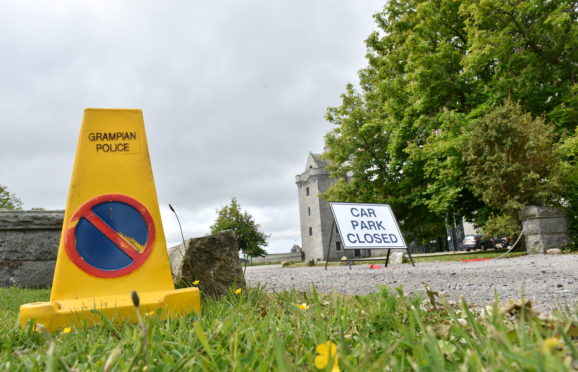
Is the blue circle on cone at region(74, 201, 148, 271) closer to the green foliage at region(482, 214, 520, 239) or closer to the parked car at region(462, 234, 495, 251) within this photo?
the green foliage at region(482, 214, 520, 239)

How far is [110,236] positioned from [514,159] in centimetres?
1099

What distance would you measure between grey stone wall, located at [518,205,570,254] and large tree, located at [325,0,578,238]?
2.00 meters

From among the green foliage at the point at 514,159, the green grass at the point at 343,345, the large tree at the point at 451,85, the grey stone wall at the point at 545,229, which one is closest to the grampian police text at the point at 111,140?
the green grass at the point at 343,345

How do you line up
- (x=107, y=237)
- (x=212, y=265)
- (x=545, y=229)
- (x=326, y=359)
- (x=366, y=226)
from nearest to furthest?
(x=326, y=359) → (x=107, y=237) → (x=212, y=265) → (x=366, y=226) → (x=545, y=229)

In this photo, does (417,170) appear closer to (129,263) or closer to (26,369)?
(129,263)

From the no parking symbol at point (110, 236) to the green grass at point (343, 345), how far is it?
1.76 ft

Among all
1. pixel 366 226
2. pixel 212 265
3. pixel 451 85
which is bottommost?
pixel 212 265

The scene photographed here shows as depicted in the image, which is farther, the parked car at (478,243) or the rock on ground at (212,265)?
the parked car at (478,243)

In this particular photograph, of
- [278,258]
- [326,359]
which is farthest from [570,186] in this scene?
[278,258]

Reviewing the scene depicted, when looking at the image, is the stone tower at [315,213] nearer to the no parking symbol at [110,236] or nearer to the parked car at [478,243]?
the parked car at [478,243]

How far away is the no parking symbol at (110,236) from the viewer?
238 centimetres

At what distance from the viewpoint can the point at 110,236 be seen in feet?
8.04

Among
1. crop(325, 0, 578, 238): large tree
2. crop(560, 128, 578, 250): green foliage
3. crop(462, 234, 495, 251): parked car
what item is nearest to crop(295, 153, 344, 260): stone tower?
crop(462, 234, 495, 251): parked car

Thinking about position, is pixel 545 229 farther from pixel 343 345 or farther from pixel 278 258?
pixel 278 258
